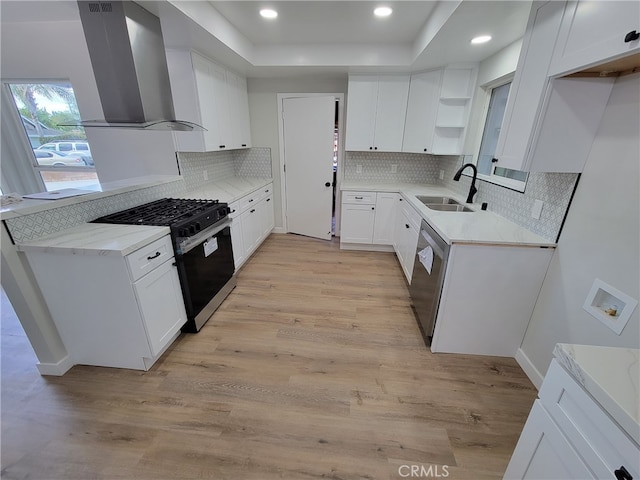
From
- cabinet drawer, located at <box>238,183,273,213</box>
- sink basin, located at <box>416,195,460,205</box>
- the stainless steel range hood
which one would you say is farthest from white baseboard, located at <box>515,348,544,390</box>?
the stainless steel range hood

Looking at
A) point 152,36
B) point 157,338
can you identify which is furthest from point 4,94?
point 157,338

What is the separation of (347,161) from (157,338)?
325cm

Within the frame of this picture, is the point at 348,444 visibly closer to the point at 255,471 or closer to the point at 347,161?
the point at 255,471

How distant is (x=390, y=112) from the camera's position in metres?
3.46

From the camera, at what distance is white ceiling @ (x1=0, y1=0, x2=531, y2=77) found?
1924 mm

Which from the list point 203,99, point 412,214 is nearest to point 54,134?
point 203,99

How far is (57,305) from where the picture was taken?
1.71 meters

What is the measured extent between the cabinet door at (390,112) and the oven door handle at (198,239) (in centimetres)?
237

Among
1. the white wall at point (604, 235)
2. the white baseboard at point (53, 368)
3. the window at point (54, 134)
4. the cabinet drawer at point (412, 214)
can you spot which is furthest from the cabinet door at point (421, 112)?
the white baseboard at point (53, 368)

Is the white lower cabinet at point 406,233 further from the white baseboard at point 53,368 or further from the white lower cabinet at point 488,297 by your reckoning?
the white baseboard at point 53,368

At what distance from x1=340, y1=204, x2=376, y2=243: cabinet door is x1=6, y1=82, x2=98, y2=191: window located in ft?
9.98

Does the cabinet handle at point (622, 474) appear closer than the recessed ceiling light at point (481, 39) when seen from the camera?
Yes

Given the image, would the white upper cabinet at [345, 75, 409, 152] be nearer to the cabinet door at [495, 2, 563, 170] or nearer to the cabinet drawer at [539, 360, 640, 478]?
the cabinet door at [495, 2, 563, 170]

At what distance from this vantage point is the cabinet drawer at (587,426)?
0.61 metres
